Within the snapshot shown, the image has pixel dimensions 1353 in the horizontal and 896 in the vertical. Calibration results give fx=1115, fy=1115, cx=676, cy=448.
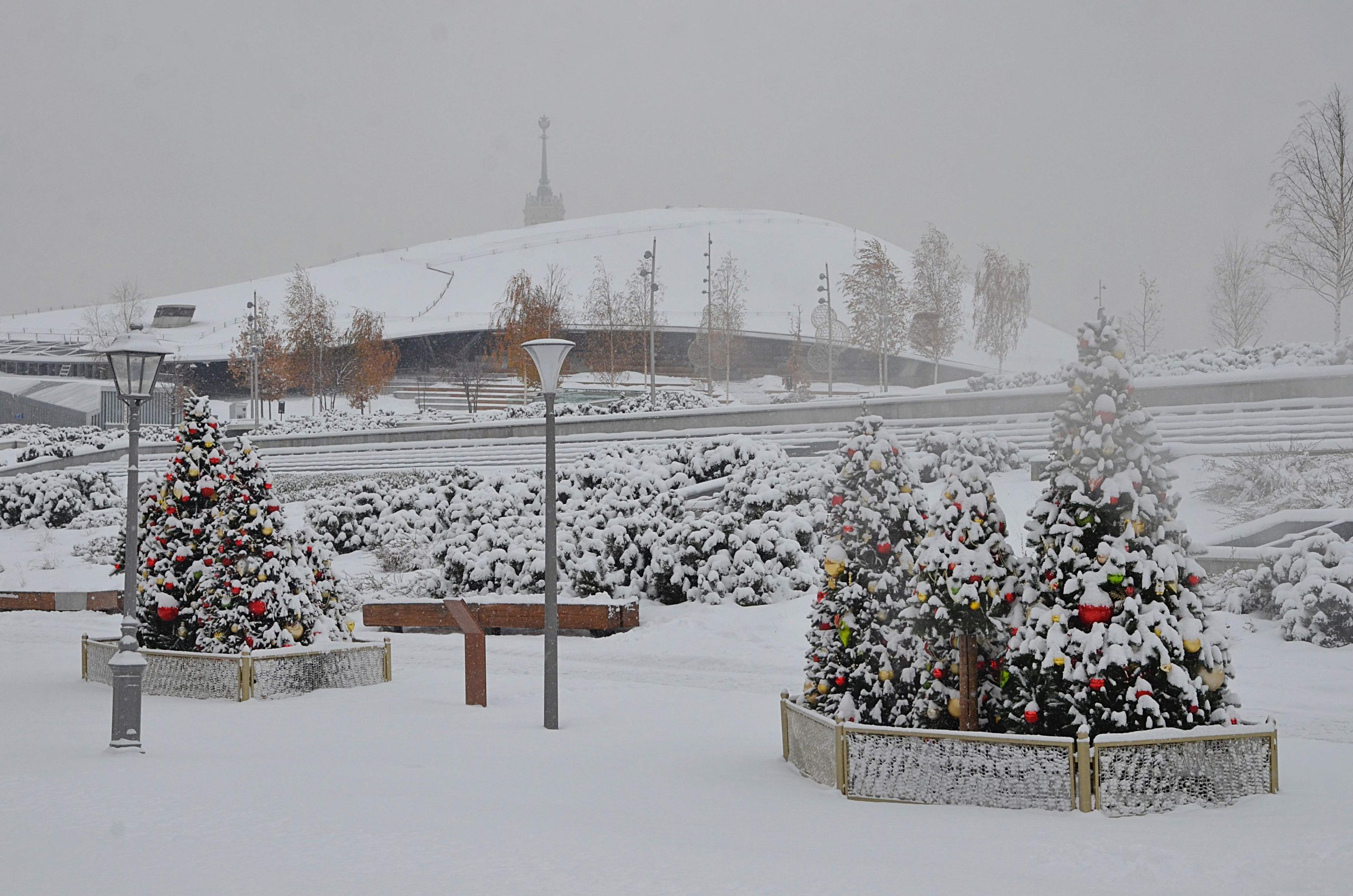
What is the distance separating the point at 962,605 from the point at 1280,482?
12.0 meters

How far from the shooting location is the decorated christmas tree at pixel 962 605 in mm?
7004

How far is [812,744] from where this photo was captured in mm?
7543

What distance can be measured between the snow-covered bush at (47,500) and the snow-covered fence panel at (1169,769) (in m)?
29.2

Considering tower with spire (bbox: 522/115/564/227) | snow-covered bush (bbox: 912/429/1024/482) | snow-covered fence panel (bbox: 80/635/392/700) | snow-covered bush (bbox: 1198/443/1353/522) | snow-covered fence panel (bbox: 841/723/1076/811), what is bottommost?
snow-covered fence panel (bbox: 80/635/392/700)

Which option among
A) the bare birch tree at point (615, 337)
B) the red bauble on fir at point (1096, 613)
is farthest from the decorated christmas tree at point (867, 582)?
the bare birch tree at point (615, 337)

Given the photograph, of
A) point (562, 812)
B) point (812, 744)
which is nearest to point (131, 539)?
point (562, 812)

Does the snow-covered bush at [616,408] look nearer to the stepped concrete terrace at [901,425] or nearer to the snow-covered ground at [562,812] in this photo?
the stepped concrete terrace at [901,425]

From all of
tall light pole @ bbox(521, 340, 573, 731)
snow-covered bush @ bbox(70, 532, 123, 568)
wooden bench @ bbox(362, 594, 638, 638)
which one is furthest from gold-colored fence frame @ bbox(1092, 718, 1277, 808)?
snow-covered bush @ bbox(70, 532, 123, 568)

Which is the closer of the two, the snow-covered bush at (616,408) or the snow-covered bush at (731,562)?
the snow-covered bush at (731,562)

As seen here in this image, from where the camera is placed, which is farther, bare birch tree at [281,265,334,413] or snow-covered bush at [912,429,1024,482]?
bare birch tree at [281,265,334,413]

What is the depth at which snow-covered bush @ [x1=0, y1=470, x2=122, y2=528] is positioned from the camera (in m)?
29.2

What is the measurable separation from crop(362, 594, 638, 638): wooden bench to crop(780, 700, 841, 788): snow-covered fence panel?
7.02 m

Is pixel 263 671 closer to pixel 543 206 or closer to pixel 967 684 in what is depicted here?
pixel 967 684

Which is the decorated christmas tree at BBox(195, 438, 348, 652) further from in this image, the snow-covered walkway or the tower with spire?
the tower with spire
